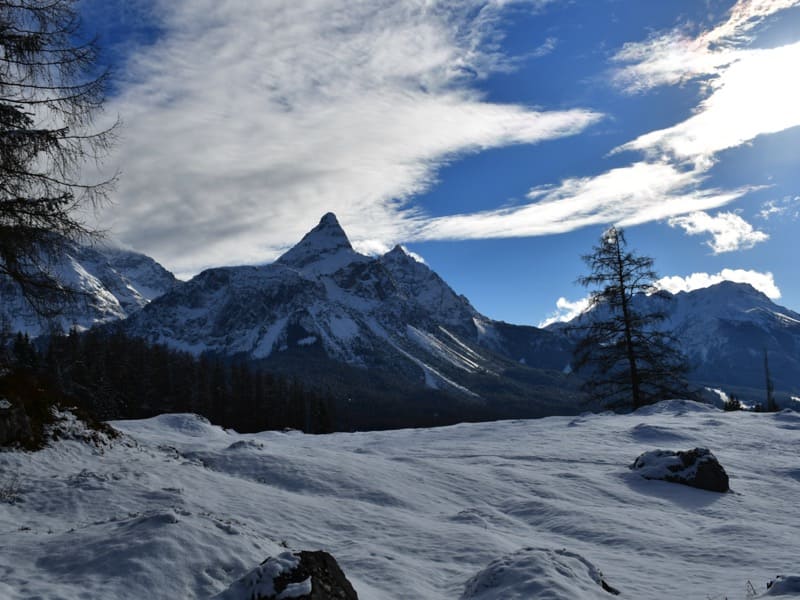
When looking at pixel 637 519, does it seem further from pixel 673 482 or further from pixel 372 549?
pixel 372 549

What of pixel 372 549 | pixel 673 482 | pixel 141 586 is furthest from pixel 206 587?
pixel 673 482

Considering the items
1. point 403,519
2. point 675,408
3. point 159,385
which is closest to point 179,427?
point 403,519

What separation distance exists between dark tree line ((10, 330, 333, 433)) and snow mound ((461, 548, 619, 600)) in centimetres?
5522

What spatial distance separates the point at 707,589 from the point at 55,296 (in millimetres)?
13923

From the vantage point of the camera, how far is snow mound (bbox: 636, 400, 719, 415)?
28016 mm

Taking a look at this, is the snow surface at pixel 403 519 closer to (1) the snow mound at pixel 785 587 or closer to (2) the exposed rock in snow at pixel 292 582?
(1) the snow mound at pixel 785 587

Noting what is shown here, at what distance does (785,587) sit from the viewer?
723cm

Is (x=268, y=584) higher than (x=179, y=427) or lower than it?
lower

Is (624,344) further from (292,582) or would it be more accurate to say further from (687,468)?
(292,582)

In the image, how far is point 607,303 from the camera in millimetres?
32688

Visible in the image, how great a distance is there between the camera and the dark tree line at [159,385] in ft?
203

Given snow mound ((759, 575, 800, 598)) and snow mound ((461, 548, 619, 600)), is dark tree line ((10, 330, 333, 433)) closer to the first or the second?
snow mound ((461, 548, 619, 600))

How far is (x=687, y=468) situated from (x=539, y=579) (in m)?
10.1

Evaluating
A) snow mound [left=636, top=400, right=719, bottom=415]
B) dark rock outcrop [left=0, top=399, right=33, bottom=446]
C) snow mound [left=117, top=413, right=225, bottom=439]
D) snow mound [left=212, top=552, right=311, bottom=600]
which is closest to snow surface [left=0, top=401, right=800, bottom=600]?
snow mound [left=117, top=413, right=225, bottom=439]
